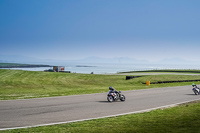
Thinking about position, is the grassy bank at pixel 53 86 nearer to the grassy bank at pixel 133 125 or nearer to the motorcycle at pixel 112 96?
the motorcycle at pixel 112 96

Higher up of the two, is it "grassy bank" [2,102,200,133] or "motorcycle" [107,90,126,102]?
"motorcycle" [107,90,126,102]

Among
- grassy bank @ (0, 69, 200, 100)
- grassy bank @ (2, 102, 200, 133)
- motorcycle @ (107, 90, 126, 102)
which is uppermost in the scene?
motorcycle @ (107, 90, 126, 102)

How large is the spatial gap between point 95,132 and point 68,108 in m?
6.46

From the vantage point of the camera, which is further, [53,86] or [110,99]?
[53,86]

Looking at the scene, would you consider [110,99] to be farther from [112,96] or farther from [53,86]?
[53,86]

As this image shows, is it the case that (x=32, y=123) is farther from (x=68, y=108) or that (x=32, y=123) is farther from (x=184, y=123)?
(x=184, y=123)

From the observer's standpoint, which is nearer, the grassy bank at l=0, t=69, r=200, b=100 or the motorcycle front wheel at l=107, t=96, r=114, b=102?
the motorcycle front wheel at l=107, t=96, r=114, b=102

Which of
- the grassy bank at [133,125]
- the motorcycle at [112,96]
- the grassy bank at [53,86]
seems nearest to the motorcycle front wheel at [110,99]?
the motorcycle at [112,96]

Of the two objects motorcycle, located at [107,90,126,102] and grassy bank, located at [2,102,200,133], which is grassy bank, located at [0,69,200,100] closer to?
motorcycle, located at [107,90,126,102]

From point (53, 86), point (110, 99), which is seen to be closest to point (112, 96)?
point (110, 99)

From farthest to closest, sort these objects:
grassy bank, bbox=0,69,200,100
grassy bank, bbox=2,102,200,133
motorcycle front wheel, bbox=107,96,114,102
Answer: grassy bank, bbox=0,69,200,100 → motorcycle front wheel, bbox=107,96,114,102 → grassy bank, bbox=2,102,200,133

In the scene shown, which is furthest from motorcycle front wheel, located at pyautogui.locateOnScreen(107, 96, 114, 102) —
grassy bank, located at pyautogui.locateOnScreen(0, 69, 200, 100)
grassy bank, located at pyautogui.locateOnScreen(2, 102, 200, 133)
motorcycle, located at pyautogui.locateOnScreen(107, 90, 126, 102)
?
grassy bank, located at pyautogui.locateOnScreen(0, 69, 200, 100)

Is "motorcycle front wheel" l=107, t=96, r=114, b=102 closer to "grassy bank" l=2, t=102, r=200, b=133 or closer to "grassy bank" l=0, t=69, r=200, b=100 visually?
"grassy bank" l=2, t=102, r=200, b=133

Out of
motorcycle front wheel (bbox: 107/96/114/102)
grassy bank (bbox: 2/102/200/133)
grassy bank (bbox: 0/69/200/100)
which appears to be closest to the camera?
grassy bank (bbox: 2/102/200/133)
